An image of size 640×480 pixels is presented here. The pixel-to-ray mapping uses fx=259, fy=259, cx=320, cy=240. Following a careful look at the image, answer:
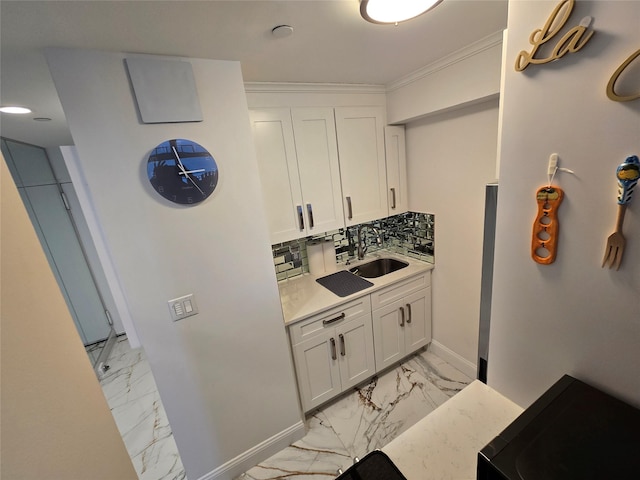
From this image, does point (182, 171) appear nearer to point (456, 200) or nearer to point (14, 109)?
point (14, 109)

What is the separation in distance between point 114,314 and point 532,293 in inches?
156

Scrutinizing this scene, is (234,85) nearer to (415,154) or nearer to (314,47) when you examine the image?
(314,47)

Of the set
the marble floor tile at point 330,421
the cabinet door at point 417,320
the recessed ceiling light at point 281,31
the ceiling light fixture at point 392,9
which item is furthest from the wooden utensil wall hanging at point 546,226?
the marble floor tile at point 330,421

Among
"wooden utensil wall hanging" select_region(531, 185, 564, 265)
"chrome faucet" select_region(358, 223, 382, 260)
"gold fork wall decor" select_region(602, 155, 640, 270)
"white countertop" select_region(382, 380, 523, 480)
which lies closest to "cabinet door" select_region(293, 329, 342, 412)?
"chrome faucet" select_region(358, 223, 382, 260)

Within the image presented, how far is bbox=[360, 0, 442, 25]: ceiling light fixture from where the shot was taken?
901mm

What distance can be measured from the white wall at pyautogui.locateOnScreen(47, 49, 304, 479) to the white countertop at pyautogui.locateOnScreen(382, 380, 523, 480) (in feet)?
3.04

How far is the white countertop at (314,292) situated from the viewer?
5.56 ft

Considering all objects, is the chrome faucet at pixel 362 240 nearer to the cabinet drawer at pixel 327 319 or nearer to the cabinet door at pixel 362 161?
the cabinet door at pixel 362 161

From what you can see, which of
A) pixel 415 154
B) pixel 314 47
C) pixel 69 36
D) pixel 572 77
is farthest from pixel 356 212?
pixel 69 36

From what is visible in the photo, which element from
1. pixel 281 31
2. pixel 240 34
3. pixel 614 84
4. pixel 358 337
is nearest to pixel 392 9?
pixel 281 31

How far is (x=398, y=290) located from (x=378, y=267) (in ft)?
1.42

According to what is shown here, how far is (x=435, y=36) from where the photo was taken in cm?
127

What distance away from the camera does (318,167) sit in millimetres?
1891

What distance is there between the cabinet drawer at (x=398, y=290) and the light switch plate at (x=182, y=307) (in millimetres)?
1202
